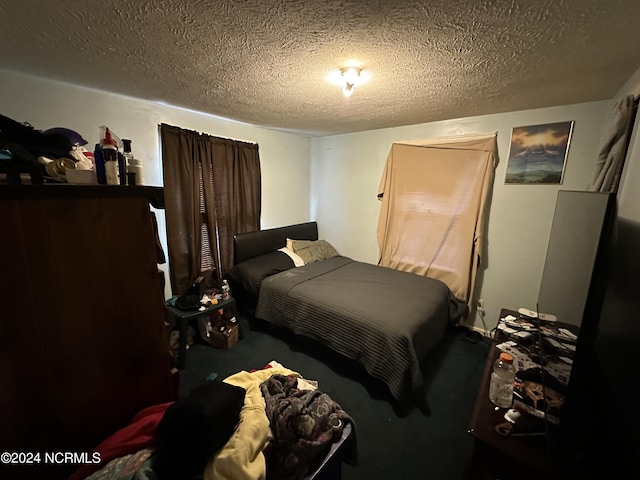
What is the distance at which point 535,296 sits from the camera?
258cm

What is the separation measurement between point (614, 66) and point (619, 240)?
1099 mm

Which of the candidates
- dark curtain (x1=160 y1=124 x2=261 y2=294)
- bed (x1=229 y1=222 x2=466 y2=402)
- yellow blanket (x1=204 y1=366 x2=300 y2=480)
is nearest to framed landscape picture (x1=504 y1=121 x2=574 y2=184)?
bed (x1=229 y1=222 x2=466 y2=402)

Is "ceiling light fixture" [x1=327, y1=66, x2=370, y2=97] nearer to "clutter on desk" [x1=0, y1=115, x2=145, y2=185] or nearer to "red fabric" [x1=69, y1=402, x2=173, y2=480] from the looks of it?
"clutter on desk" [x1=0, y1=115, x2=145, y2=185]

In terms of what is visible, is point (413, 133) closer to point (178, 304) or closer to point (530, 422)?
point (530, 422)

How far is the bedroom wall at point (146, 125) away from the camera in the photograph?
1.80m

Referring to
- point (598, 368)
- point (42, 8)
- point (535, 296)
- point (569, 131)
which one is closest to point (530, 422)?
point (598, 368)

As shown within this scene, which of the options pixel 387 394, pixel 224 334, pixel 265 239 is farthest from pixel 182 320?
pixel 387 394

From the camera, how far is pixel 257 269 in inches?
114

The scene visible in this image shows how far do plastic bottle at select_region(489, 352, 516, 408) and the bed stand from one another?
0.55 m

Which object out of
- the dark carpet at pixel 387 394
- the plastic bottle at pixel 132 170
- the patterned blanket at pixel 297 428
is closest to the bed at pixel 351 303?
the dark carpet at pixel 387 394

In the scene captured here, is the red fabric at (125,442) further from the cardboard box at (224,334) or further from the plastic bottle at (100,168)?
the cardboard box at (224,334)

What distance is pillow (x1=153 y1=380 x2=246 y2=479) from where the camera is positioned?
71 cm

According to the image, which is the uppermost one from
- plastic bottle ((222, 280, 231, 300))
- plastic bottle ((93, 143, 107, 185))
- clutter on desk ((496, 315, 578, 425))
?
plastic bottle ((93, 143, 107, 185))

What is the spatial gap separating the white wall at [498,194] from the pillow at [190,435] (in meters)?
2.98
